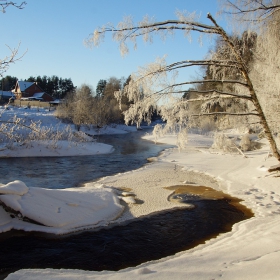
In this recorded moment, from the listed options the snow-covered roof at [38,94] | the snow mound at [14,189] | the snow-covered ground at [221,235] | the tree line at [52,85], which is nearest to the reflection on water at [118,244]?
the snow-covered ground at [221,235]

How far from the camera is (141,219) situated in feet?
28.7

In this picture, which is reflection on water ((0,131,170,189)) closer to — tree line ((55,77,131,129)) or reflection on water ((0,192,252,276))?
reflection on water ((0,192,252,276))

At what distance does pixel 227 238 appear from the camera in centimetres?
701

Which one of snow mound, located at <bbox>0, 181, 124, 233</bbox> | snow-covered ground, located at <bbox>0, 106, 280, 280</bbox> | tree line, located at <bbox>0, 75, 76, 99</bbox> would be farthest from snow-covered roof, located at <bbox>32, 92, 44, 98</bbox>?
snow mound, located at <bbox>0, 181, 124, 233</bbox>

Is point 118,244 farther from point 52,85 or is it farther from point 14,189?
point 52,85

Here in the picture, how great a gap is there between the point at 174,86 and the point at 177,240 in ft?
13.3

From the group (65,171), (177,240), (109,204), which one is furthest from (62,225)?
(65,171)

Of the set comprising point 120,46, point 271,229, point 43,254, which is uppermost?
point 120,46

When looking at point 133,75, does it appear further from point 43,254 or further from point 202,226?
point 202,226

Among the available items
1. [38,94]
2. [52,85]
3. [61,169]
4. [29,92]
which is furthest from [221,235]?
[52,85]

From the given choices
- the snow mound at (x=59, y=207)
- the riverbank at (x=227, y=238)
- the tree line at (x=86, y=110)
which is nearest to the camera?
the riverbank at (x=227, y=238)

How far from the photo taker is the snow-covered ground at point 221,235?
4.26 metres

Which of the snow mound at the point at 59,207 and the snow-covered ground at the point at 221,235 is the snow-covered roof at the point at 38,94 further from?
the snow mound at the point at 59,207

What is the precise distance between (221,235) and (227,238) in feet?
1.64
